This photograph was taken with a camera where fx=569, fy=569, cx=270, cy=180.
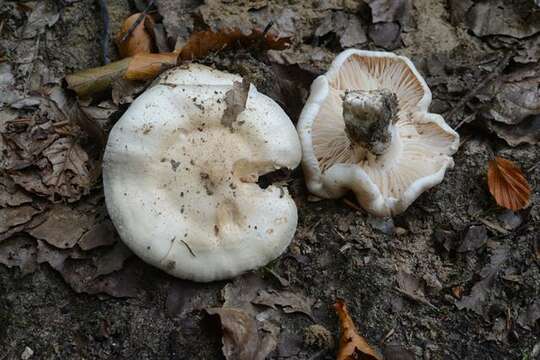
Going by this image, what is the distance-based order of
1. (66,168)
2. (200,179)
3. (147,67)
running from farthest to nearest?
(147,67) → (66,168) → (200,179)

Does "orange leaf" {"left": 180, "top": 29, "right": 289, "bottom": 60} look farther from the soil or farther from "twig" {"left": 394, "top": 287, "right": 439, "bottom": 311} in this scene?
"twig" {"left": 394, "top": 287, "right": 439, "bottom": 311}

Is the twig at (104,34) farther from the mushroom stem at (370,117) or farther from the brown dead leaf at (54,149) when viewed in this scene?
the mushroom stem at (370,117)

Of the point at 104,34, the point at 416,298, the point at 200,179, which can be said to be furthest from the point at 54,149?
the point at 416,298

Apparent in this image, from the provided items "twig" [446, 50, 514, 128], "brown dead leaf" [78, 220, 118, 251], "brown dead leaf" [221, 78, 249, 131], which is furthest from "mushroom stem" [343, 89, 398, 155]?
"brown dead leaf" [78, 220, 118, 251]

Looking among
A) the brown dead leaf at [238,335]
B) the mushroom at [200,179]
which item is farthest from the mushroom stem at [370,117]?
the brown dead leaf at [238,335]


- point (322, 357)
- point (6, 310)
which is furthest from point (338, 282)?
point (6, 310)

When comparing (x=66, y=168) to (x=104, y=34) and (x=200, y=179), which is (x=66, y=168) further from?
(x=104, y=34)
